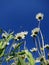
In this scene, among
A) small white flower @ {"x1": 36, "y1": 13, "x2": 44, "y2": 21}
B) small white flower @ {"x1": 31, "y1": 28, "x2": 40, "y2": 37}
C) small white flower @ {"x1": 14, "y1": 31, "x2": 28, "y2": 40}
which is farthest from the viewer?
small white flower @ {"x1": 36, "y1": 13, "x2": 44, "y2": 21}

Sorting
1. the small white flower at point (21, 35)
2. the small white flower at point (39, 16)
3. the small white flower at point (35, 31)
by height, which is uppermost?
the small white flower at point (39, 16)

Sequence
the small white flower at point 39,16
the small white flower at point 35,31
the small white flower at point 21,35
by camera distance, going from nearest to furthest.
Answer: the small white flower at point 21,35 < the small white flower at point 35,31 < the small white flower at point 39,16

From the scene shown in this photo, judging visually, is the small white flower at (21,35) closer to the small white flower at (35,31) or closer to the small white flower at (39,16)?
the small white flower at (35,31)

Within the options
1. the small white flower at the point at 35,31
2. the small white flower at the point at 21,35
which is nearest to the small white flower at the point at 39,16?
the small white flower at the point at 35,31

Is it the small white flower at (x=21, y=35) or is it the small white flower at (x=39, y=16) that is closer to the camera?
the small white flower at (x=21, y=35)

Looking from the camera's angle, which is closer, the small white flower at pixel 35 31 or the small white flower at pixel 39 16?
the small white flower at pixel 35 31

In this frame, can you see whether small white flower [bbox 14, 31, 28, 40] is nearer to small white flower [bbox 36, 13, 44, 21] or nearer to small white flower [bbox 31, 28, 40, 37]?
small white flower [bbox 31, 28, 40, 37]

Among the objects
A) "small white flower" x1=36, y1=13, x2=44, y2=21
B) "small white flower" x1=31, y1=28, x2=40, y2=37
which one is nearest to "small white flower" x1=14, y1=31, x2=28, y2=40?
"small white flower" x1=31, y1=28, x2=40, y2=37

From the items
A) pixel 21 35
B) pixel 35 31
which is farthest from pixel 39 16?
pixel 21 35

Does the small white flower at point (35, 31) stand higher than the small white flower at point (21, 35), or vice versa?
the small white flower at point (35, 31)

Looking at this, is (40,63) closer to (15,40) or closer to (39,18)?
(15,40)

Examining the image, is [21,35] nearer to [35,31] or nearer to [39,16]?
[35,31]

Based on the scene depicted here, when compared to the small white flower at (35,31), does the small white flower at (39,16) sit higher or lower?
higher

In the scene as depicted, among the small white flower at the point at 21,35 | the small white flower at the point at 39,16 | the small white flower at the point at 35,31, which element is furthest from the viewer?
the small white flower at the point at 39,16
